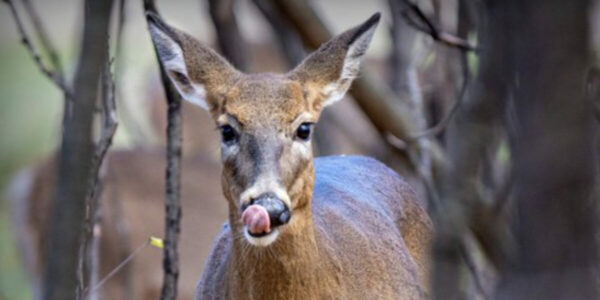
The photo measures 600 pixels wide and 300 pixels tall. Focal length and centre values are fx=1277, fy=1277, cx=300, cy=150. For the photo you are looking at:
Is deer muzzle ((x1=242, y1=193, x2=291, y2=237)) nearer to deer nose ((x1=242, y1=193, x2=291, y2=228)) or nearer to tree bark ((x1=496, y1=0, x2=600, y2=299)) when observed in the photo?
deer nose ((x1=242, y1=193, x2=291, y2=228))

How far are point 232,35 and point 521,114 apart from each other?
290 inches

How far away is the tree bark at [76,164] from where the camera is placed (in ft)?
8.01

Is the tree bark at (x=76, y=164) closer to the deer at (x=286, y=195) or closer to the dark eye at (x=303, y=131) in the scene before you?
the deer at (x=286, y=195)

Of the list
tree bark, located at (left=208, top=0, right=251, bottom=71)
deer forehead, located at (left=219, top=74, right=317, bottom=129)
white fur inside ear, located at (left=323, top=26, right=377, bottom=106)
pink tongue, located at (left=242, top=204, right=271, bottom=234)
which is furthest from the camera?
tree bark, located at (left=208, top=0, right=251, bottom=71)

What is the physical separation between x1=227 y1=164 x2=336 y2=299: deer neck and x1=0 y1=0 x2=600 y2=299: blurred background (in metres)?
0.65

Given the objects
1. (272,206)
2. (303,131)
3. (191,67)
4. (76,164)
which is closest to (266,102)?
(303,131)

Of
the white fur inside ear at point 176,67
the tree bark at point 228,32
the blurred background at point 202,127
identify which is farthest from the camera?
the tree bark at point 228,32

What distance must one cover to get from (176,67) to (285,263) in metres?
1.00

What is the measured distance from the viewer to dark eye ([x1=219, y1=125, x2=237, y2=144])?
5.05m

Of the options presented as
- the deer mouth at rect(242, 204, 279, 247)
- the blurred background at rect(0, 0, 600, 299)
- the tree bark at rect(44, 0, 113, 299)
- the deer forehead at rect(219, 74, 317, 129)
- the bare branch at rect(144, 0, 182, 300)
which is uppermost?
the tree bark at rect(44, 0, 113, 299)

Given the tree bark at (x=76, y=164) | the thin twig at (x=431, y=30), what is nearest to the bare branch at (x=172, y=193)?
the thin twig at (x=431, y=30)

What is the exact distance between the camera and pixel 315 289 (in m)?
5.16

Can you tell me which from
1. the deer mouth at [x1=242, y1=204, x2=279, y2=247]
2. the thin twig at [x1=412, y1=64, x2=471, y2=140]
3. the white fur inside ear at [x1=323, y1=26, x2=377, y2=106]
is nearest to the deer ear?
the white fur inside ear at [x1=323, y1=26, x2=377, y2=106]

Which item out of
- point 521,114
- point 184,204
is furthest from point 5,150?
point 521,114
